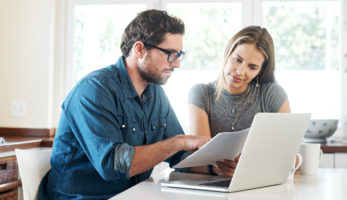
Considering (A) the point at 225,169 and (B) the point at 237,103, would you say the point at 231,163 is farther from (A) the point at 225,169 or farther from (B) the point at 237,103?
(B) the point at 237,103

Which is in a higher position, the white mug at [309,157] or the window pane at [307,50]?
the window pane at [307,50]

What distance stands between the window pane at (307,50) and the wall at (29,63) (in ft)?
5.15

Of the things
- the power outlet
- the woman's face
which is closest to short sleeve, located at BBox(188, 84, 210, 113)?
the woman's face

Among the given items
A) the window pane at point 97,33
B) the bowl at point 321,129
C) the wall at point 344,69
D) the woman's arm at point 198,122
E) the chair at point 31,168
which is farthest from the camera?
the window pane at point 97,33

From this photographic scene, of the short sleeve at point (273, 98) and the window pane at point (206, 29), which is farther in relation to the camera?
the window pane at point (206, 29)

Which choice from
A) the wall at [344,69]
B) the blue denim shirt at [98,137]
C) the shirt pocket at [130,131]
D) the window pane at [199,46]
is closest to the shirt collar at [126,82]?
the blue denim shirt at [98,137]

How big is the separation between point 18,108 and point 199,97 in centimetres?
157

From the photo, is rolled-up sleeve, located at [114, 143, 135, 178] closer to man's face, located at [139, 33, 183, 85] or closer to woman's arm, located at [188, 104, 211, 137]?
man's face, located at [139, 33, 183, 85]

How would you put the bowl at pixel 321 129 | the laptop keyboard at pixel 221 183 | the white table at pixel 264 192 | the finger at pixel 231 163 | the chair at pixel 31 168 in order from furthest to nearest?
the bowl at pixel 321 129 → the finger at pixel 231 163 → the chair at pixel 31 168 → the laptop keyboard at pixel 221 183 → the white table at pixel 264 192

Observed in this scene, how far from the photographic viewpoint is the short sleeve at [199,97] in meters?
2.17

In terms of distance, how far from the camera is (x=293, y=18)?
3.15 m

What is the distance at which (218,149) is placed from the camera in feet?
4.45

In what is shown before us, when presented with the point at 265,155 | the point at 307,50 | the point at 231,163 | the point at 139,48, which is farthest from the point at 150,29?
the point at 307,50

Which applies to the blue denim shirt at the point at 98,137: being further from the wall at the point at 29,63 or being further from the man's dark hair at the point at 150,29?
the wall at the point at 29,63
